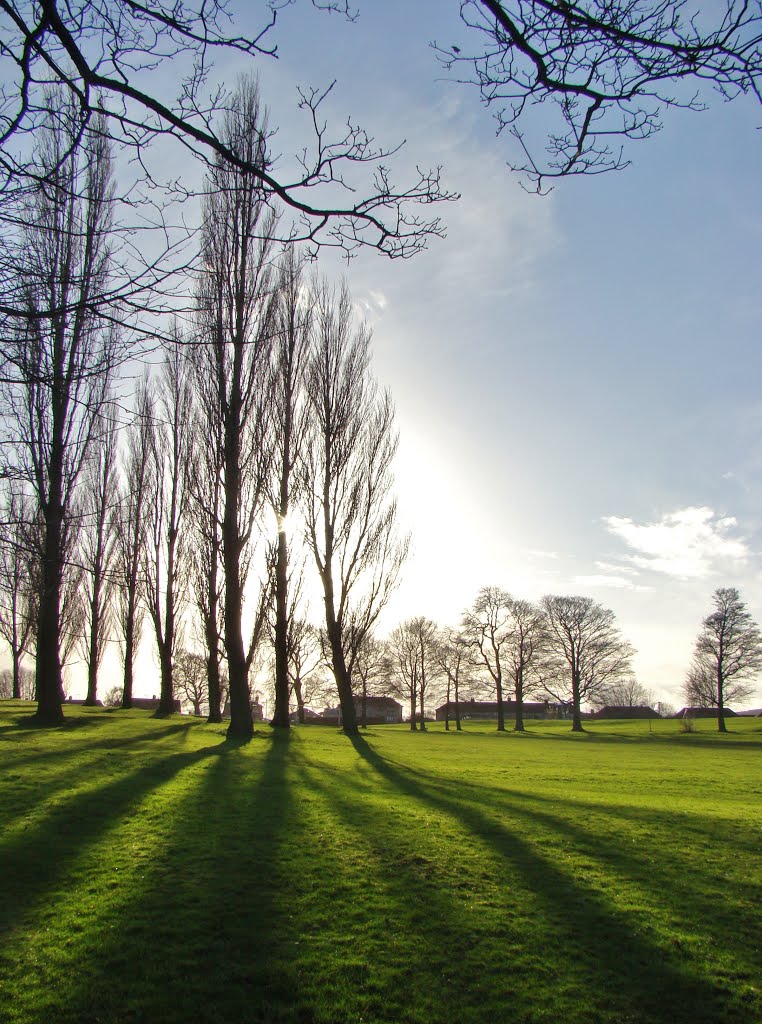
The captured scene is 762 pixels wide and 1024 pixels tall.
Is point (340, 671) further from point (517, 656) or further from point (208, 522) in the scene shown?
point (517, 656)

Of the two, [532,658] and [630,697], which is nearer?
[532,658]

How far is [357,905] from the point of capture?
5223mm

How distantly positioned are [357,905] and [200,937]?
132cm

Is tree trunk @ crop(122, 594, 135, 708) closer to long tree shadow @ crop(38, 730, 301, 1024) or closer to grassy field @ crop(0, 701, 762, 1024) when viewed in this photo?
grassy field @ crop(0, 701, 762, 1024)

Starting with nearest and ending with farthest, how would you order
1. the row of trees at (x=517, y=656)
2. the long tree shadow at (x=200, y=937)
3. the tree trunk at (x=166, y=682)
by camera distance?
the long tree shadow at (x=200, y=937)
the tree trunk at (x=166, y=682)
the row of trees at (x=517, y=656)

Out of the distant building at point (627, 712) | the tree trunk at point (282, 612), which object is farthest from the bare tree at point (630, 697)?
the tree trunk at point (282, 612)

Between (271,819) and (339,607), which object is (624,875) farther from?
(339,607)

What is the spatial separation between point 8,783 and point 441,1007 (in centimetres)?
688

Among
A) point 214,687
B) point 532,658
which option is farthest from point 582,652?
point 214,687

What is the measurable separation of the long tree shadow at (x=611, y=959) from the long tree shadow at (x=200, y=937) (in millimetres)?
2014

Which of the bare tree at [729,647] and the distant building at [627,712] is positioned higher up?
the bare tree at [729,647]

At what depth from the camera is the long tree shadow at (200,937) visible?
3777 millimetres

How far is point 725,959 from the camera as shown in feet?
15.1

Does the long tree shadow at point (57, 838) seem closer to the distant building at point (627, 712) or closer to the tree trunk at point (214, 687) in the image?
the tree trunk at point (214, 687)
